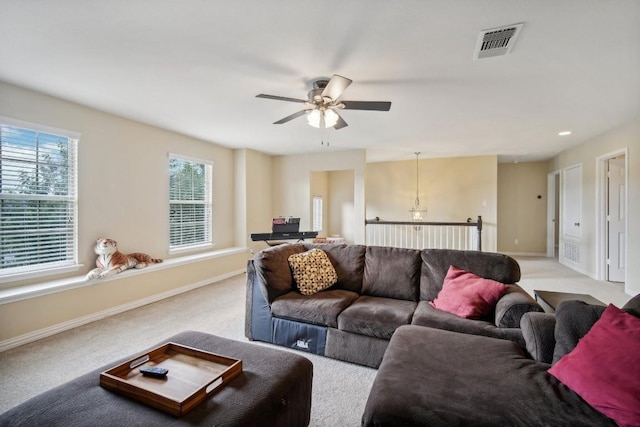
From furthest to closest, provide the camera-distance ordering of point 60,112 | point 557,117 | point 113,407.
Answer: point 557,117 < point 60,112 < point 113,407

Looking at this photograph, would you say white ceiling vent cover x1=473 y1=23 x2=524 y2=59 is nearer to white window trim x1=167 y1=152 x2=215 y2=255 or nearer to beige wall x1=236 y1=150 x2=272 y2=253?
white window trim x1=167 y1=152 x2=215 y2=255

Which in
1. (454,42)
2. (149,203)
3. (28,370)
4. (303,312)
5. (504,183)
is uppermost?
(454,42)

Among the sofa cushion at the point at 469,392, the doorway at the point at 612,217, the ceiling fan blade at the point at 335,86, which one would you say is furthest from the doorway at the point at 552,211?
the sofa cushion at the point at 469,392

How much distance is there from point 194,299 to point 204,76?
2.97m

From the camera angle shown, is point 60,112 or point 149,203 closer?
point 60,112

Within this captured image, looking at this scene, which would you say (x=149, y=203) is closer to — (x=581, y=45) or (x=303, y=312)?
(x=303, y=312)

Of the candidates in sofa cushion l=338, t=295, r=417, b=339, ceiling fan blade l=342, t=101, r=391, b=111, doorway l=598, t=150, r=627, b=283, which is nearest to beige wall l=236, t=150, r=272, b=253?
ceiling fan blade l=342, t=101, r=391, b=111

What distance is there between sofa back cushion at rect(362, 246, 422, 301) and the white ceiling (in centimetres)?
169

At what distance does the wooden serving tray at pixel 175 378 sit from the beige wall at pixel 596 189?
219 inches

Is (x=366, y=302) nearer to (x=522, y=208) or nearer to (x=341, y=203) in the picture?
(x=341, y=203)

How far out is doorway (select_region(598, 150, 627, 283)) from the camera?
484 centimetres

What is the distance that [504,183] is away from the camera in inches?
306

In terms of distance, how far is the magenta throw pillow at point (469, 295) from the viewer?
2.18m

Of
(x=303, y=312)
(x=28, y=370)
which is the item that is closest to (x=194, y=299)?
(x=28, y=370)
